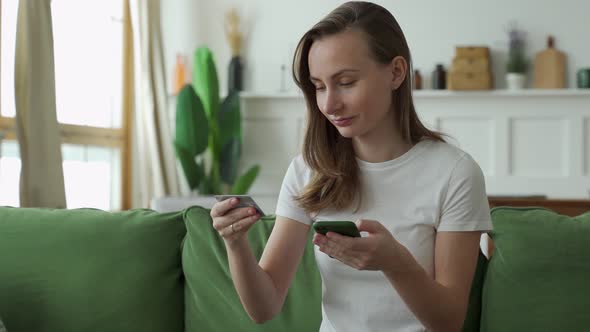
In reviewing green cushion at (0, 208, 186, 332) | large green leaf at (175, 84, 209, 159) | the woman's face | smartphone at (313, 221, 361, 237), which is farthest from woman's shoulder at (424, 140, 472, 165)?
large green leaf at (175, 84, 209, 159)

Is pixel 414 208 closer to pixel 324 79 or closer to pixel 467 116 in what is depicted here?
pixel 324 79


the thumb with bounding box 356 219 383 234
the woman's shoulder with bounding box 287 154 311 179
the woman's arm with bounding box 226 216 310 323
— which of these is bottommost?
the woman's arm with bounding box 226 216 310 323

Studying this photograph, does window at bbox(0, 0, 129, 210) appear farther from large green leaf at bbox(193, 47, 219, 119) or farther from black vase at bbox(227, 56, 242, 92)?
black vase at bbox(227, 56, 242, 92)

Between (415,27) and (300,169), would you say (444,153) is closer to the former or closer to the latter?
(300,169)

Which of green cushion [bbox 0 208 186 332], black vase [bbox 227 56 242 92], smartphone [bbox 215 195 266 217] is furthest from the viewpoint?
black vase [bbox 227 56 242 92]

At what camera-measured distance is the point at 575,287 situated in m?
1.70

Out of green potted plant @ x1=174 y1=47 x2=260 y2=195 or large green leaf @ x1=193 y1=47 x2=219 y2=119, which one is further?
large green leaf @ x1=193 y1=47 x2=219 y2=119

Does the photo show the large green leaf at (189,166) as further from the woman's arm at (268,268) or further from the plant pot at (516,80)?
the woman's arm at (268,268)

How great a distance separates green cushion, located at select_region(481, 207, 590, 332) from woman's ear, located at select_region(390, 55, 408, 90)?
0.47 m

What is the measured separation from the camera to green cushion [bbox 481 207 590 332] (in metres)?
1.69

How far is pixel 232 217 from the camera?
1.40 metres

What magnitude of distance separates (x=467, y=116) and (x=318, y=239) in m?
4.46

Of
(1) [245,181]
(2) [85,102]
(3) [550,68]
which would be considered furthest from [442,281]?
(3) [550,68]

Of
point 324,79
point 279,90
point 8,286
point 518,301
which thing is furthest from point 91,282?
point 279,90
